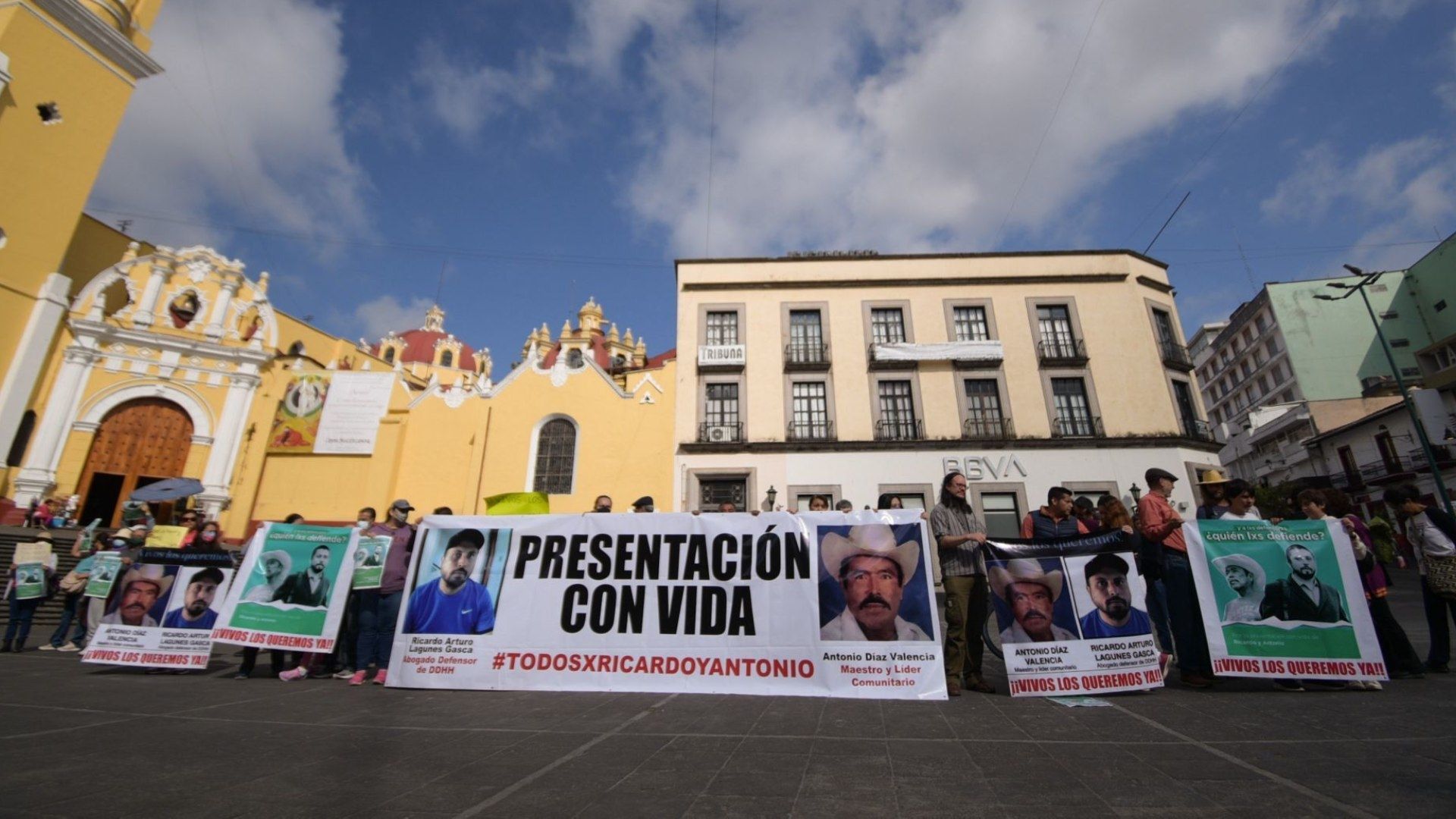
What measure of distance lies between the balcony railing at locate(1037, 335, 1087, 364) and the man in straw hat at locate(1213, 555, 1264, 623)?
16103 millimetres

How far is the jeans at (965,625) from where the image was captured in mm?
4965

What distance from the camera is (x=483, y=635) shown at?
5.47 m

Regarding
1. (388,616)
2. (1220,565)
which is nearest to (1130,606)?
(1220,565)

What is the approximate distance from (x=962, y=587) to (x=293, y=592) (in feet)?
22.8

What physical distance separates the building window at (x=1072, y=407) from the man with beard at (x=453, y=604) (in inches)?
737

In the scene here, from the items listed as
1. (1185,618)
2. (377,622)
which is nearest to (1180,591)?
(1185,618)

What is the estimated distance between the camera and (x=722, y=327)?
2114cm

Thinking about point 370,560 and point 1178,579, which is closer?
point 1178,579

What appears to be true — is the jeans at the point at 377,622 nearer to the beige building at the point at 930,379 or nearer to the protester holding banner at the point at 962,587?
the protester holding banner at the point at 962,587

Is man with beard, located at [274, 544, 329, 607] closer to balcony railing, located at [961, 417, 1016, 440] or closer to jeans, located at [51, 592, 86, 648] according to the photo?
jeans, located at [51, 592, 86, 648]

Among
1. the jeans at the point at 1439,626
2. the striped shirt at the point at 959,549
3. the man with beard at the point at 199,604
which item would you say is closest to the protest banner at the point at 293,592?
the man with beard at the point at 199,604

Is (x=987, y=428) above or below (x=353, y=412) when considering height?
below

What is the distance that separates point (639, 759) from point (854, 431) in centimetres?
1679

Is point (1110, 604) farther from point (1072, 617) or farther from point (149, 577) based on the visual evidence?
point (149, 577)
